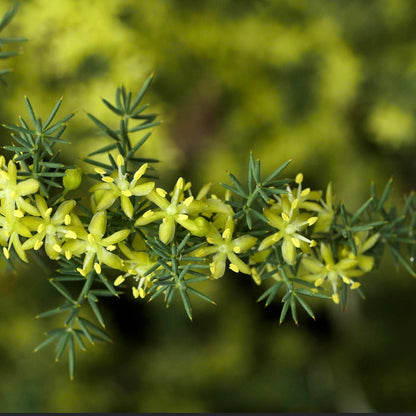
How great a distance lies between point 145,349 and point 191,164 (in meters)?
1.46

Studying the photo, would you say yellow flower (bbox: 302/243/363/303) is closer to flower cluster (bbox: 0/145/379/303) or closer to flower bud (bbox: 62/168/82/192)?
flower cluster (bbox: 0/145/379/303)

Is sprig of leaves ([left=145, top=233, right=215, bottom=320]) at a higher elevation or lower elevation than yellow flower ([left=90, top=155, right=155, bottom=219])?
lower

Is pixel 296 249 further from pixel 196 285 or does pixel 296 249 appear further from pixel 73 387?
pixel 73 387

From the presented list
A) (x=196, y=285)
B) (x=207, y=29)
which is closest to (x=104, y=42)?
(x=207, y=29)

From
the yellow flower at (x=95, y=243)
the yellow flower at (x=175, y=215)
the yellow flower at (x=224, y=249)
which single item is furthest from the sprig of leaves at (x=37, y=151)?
the yellow flower at (x=224, y=249)

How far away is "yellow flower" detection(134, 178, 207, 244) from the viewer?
1.26 m

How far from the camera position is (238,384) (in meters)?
3.88

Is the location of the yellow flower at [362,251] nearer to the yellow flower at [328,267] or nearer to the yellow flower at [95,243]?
the yellow flower at [328,267]

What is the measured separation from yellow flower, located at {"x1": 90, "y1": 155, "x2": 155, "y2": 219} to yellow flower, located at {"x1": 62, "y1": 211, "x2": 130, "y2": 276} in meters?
0.04

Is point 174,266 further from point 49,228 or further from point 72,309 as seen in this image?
point 72,309

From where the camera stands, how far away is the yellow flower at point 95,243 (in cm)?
126

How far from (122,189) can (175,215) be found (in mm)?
165

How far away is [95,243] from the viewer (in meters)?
Result: 1.26

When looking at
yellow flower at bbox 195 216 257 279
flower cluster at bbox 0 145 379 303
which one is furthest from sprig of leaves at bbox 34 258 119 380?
yellow flower at bbox 195 216 257 279
